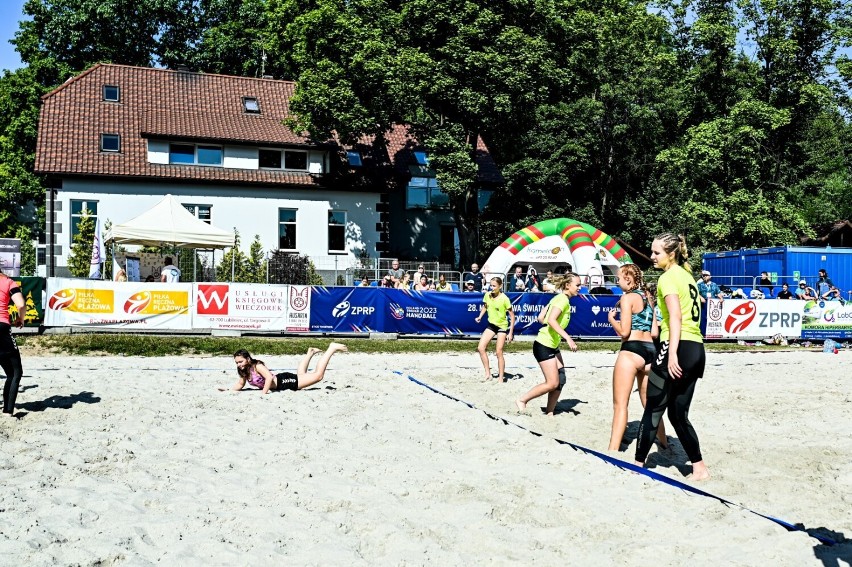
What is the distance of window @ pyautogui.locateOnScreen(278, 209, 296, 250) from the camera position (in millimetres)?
37625

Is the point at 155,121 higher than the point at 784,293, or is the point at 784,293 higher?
the point at 155,121

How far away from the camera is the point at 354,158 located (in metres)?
39.8

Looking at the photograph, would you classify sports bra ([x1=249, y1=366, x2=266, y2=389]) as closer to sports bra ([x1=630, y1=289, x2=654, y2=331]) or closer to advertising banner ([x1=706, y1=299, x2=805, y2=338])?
sports bra ([x1=630, y1=289, x2=654, y2=331])

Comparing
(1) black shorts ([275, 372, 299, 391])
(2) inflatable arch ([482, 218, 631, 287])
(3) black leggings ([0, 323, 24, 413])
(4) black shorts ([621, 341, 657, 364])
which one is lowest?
(1) black shorts ([275, 372, 299, 391])

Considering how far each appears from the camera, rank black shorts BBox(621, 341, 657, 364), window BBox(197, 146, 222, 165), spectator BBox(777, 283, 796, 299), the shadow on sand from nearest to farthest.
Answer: black shorts BBox(621, 341, 657, 364) < the shadow on sand < spectator BBox(777, 283, 796, 299) < window BBox(197, 146, 222, 165)

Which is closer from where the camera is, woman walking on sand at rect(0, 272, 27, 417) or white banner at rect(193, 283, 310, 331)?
woman walking on sand at rect(0, 272, 27, 417)

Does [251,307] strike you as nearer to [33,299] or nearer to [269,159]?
[33,299]

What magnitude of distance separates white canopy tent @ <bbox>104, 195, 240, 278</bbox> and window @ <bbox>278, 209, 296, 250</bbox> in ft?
40.6

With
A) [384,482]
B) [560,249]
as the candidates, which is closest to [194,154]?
[560,249]

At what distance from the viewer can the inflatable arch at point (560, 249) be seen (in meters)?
31.2

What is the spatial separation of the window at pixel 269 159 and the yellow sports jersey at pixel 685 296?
31.8 meters

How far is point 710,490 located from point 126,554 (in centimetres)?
454

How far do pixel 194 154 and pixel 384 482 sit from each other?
31896mm

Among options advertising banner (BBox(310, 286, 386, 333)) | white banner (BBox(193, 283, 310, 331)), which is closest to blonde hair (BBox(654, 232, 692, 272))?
advertising banner (BBox(310, 286, 386, 333))
